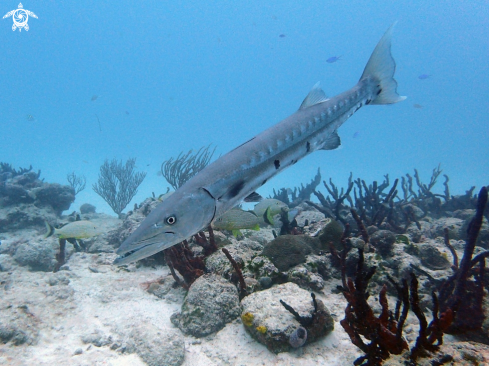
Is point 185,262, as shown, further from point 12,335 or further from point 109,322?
point 12,335

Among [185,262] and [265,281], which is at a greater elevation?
[185,262]

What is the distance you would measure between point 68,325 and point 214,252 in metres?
2.32

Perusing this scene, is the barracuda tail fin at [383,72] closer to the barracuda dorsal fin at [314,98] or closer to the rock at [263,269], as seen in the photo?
the barracuda dorsal fin at [314,98]

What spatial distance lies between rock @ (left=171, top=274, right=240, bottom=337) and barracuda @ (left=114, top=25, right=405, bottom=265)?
1502 millimetres

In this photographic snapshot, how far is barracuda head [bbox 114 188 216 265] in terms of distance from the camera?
230 centimetres

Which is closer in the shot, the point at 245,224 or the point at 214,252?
the point at 214,252

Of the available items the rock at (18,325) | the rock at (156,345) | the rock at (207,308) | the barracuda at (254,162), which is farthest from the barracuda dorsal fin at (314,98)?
the rock at (18,325)

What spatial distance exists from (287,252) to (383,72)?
11.0 feet

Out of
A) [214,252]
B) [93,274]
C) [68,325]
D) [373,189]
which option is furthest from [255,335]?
[373,189]

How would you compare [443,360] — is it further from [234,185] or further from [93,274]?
[93,274]

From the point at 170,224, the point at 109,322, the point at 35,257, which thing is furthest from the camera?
the point at 35,257

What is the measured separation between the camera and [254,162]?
119 inches

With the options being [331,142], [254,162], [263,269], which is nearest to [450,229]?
[331,142]

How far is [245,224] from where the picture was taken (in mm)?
5203
